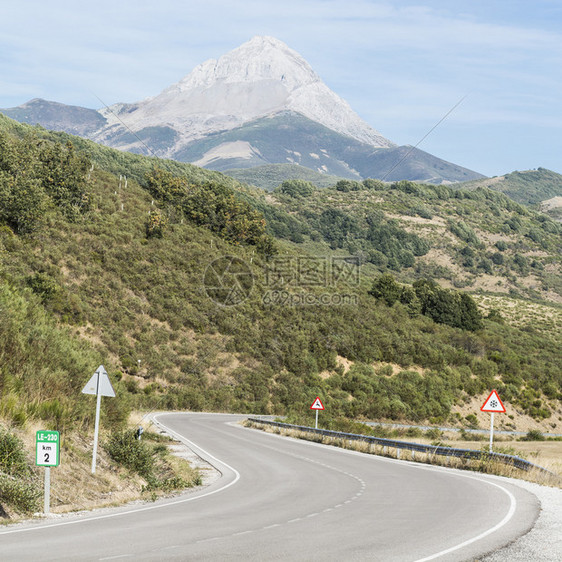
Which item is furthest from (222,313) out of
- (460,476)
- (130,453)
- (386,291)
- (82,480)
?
(82,480)

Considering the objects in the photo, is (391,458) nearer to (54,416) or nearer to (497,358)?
(54,416)

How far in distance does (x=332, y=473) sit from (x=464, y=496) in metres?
5.47

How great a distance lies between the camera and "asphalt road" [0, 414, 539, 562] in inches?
302

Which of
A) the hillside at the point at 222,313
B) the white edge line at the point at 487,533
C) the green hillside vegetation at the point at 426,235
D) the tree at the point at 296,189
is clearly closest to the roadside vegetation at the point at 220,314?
the hillside at the point at 222,313

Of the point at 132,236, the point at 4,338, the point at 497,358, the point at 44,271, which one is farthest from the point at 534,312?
the point at 4,338

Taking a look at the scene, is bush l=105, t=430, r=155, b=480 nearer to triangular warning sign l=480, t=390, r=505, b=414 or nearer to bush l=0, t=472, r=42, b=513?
bush l=0, t=472, r=42, b=513

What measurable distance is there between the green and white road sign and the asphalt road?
0.90 m

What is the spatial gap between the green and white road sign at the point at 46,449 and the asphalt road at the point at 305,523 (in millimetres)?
904

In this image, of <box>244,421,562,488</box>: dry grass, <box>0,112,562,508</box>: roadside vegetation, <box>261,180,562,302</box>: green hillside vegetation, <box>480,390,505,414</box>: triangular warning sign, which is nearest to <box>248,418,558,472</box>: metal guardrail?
<box>244,421,562,488</box>: dry grass

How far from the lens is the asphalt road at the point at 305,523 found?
25.1 feet

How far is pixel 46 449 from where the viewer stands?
971cm

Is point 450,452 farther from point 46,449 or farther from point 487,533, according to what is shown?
point 46,449

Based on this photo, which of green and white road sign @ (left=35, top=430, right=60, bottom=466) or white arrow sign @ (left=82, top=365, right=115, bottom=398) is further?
white arrow sign @ (left=82, top=365, right=115, bottom=398)

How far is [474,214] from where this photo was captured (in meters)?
169
